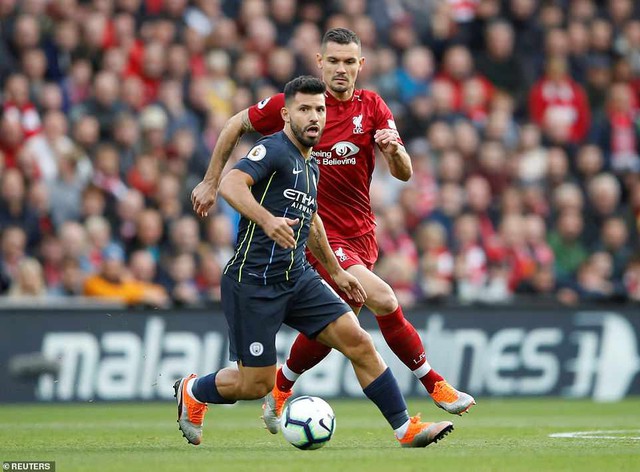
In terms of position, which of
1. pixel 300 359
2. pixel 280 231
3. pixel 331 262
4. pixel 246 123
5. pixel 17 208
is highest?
pixel 246 123

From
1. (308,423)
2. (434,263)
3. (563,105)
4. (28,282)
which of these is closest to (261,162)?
(308,423)

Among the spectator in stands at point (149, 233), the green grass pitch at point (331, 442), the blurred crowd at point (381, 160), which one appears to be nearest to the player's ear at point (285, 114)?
the green grass pitch at point (331, 442)

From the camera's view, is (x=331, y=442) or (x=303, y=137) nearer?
(x=303, y=137)

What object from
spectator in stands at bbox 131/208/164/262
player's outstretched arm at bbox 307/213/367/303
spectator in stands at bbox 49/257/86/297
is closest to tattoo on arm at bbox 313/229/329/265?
player's outstretched arm at bbox 307/213/367/303

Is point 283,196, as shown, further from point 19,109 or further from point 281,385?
point 19,109

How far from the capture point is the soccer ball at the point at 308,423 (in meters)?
8.73

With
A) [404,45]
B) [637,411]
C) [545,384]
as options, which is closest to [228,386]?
[637,411]

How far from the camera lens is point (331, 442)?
31.2 ft

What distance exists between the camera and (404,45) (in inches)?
744

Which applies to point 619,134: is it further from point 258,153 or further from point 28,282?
point 258,153

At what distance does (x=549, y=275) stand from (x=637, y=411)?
133 inches

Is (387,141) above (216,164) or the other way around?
above

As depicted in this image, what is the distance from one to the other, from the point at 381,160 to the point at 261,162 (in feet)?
28.6

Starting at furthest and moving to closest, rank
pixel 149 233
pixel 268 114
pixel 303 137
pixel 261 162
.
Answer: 1. pixel 149 233
2. pixel 268 114
3. pixel 303 137
4. pixel 261 162
